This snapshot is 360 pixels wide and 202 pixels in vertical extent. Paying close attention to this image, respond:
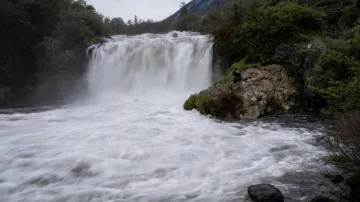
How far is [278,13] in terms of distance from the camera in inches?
523

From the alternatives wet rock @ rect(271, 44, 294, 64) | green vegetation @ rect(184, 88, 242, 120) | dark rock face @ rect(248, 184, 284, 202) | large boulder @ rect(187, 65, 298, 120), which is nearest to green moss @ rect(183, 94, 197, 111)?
large boulder @ rect(187, 65, 298, 120)

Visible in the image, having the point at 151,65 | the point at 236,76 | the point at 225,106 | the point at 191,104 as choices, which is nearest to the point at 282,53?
the point at 236,76

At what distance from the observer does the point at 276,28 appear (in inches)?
509

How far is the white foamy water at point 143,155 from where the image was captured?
17.5 ft

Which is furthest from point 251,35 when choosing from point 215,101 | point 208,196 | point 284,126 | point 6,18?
point 6,18

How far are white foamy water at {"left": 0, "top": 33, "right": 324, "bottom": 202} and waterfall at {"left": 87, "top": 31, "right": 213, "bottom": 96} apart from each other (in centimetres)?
415

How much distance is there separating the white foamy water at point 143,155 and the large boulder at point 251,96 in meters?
0.72

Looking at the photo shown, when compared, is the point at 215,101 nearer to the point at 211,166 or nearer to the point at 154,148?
the point at 154,148

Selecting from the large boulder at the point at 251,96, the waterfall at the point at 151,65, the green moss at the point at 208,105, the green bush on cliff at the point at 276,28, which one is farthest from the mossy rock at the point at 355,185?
the waterfall at the point at 151,65

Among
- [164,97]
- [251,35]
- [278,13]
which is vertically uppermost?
[278,13]

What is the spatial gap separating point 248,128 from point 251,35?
6.04m

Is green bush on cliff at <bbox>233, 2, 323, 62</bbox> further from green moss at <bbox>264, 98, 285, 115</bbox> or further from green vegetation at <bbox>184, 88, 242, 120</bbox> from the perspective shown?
green vegetation at <bbox>184, 88, 242, 120</bbox>

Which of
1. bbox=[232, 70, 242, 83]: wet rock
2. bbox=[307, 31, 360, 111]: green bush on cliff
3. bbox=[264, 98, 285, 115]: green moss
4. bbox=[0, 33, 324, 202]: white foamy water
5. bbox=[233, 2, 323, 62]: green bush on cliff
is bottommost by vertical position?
bbox=[0, 33, 324, 202]: white foamy water

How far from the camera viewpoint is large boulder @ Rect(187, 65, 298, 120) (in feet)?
35.7
